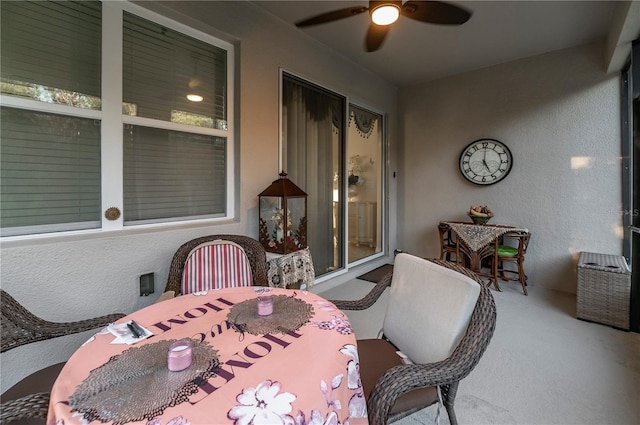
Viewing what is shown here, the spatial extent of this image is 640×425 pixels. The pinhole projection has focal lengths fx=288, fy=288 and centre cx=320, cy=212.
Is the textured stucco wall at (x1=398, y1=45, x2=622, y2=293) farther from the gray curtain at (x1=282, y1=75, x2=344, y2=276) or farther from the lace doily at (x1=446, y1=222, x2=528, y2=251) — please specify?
the gray curtain at (x1=282, y1=75, x2=344, y2=276)

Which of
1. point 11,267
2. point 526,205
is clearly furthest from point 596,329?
point 11,267

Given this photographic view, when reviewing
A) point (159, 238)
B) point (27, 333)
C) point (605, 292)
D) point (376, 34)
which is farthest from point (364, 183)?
point (27, 333)

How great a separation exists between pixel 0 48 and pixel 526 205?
5160 mm

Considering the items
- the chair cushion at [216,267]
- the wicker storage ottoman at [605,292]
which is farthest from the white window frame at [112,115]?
the wicker storage ottoman at [605,292]

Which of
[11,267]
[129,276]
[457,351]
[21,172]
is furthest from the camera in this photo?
[129,276]

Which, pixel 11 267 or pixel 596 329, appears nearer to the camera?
pixel 11 267

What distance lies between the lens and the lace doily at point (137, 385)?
691 mm

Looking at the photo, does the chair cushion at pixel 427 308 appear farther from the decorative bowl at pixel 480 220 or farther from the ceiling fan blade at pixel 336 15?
the decorative bowl at pixel 480 220

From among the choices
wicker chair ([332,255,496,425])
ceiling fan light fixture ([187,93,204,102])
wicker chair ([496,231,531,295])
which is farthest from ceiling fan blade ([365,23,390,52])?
wicker chair ([496,231,531,295])

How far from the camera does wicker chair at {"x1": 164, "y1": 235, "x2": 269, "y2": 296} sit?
196 centimetres

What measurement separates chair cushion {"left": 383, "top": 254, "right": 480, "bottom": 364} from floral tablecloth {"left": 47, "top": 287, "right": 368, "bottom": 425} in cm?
40

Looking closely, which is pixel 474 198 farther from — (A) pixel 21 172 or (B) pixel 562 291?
(A) pixel 21 172

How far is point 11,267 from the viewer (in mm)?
1558

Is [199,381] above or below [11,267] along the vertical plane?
below
